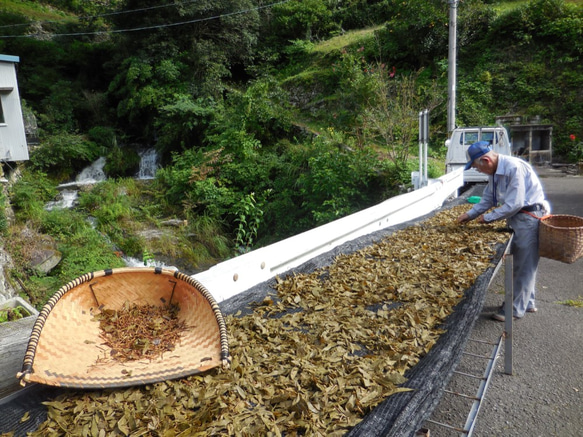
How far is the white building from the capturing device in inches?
560

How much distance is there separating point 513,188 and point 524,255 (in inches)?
27.4

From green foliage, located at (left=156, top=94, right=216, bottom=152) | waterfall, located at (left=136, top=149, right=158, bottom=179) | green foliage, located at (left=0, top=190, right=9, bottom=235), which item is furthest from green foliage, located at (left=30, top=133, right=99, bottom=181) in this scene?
green foliage, located at (left=0, top=190, right=9, bottom=235)

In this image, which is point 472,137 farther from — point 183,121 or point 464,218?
point 183,121

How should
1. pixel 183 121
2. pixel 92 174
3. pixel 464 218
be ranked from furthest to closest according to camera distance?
1. pixel 183 121
2. pixel 92 174
3. pixel 464 218

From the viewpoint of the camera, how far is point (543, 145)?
18.0 metres

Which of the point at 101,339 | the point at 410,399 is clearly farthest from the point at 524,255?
the point at 101,339

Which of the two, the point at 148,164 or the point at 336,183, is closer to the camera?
the point at 336,183

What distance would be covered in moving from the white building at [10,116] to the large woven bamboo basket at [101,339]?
14666 mm

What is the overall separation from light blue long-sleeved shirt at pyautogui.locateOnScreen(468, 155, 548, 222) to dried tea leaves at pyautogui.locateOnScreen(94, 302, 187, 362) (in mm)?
3204

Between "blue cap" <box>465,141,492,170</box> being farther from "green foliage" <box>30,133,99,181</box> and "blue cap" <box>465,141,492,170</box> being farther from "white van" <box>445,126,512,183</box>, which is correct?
"green foliage" <box>30,133,99,181</box>

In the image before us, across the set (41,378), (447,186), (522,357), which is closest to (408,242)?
(522,357)

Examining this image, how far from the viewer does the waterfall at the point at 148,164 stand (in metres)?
17.8

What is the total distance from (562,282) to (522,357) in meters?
2.38

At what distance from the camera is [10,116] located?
47.5 ft
